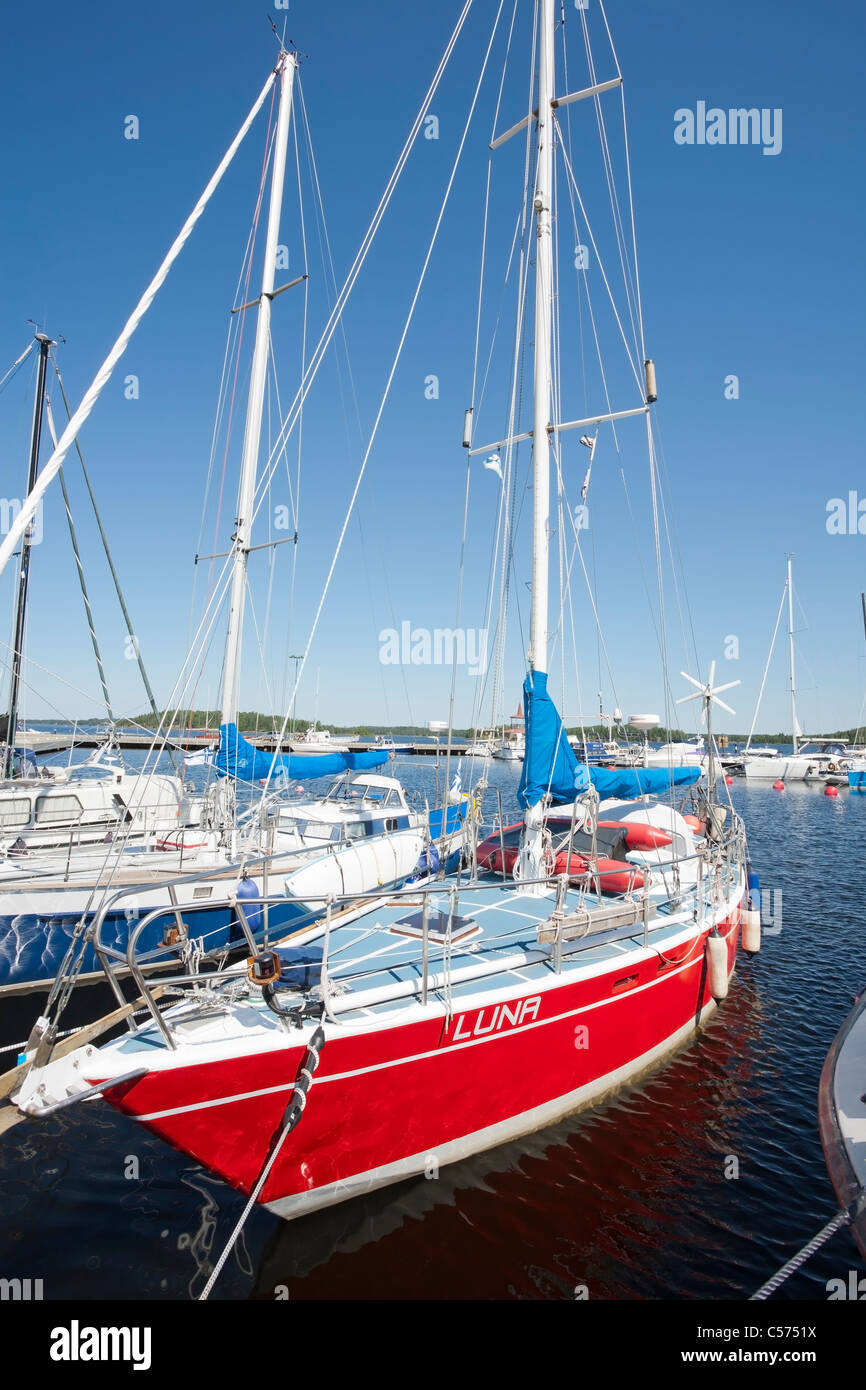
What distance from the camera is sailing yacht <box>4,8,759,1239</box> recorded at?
19.4ft

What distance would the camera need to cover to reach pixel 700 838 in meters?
14.8

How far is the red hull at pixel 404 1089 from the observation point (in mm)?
5895

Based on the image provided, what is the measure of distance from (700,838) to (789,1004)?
3.62 meters

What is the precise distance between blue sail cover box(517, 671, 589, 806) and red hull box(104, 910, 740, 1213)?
3016mm

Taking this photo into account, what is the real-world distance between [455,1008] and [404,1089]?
94 centimetres

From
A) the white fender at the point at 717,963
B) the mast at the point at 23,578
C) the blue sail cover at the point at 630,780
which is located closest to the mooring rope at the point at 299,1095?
the blue sail cover at the point at 630,780

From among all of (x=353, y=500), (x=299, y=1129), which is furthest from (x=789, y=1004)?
(x=353, y=500)

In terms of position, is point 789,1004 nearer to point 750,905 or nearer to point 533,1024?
point 750,905

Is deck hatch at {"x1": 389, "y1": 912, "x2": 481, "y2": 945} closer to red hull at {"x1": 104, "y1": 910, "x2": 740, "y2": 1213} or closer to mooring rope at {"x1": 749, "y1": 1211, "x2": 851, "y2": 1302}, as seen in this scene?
red hull at {"x1": 104, "y1": 910, "x2": 740, "y2": 1213}

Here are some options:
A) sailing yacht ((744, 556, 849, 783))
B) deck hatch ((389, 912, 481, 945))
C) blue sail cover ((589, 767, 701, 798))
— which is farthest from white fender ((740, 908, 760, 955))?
sailing yacht ((744, 556, 849, 783))

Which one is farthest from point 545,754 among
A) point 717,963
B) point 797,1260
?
point 797,1260

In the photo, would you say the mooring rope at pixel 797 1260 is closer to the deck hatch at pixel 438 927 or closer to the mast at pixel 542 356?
the deck hatch at pixel 438 927

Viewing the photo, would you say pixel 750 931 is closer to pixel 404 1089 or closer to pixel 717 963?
pixel 717 963

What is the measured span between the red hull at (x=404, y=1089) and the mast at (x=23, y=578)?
1610cm
